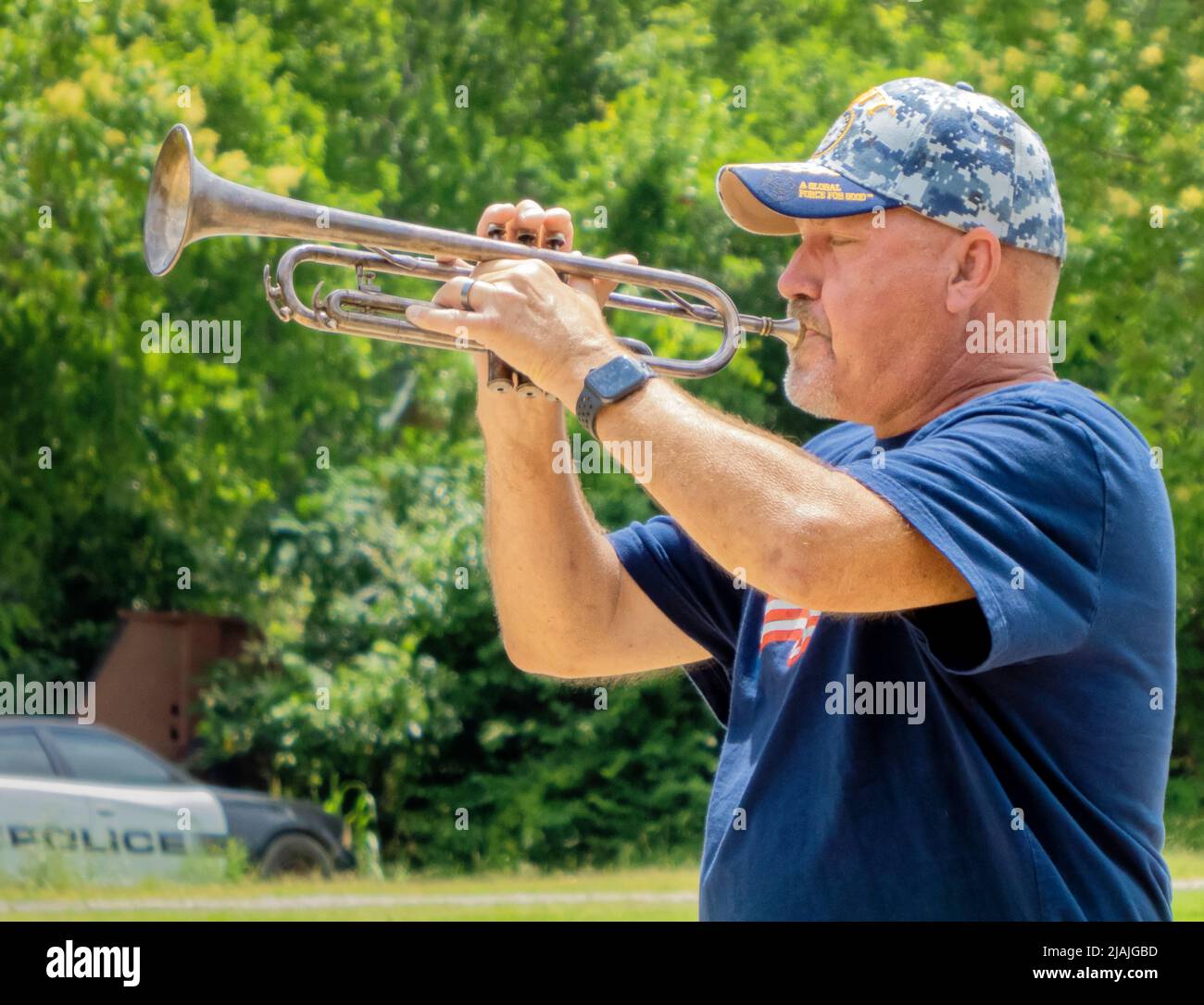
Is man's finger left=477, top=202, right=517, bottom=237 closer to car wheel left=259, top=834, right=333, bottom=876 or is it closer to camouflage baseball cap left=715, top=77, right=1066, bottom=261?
camouflage baseball cap left=715, top=77, right=1066, bottom=261

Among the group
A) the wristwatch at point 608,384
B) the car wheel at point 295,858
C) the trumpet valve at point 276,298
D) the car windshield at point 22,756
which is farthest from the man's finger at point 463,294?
the car wheel at point 295,858

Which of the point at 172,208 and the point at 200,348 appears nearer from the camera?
the point at 172,208

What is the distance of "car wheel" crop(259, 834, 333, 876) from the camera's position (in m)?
11.1

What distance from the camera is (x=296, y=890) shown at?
9844 millimetres

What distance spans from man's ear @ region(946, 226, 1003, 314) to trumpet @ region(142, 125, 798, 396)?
33 centimetres

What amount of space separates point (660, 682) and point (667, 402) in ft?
36.6

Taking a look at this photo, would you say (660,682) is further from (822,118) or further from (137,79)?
(137,79)

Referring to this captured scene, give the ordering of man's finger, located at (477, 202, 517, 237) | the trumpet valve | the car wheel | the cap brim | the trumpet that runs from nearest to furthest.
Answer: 1. the cap brim
2. the trumpet
3. man's finger, located at (477, 202, 517, 237)
4. the trumpet valve
5. the car wheel

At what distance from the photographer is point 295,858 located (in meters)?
11.3

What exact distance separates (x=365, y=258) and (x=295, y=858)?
890 centimetres

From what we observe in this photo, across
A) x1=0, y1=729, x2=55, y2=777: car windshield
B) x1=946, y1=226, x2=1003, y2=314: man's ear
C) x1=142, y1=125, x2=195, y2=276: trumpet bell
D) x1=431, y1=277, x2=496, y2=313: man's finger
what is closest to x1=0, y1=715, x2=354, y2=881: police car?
x1=0, y1=729, x2=55, y2=777: car windshield

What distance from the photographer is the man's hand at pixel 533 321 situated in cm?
236

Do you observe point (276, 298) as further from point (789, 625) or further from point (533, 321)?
point (789, 625)
